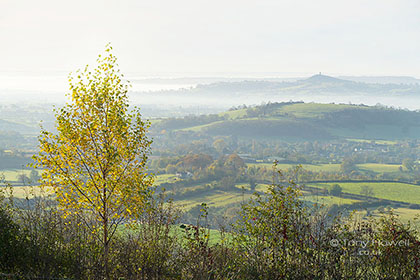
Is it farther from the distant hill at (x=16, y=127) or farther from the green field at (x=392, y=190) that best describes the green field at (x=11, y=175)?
the distant hill at (x=16, y=127)

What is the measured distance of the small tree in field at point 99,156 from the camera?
9.95 metres

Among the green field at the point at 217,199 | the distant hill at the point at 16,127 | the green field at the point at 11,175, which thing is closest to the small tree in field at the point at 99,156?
the green field at the point at 217,199

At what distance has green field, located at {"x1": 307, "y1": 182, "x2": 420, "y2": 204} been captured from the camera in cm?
6382

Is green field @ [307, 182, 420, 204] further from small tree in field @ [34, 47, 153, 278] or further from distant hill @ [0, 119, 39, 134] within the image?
distant hill @ [0, 119, 39, 134]

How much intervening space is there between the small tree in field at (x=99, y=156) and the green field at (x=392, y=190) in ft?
195

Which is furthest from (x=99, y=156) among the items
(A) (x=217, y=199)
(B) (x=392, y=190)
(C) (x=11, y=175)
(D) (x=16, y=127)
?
(D) (x=16, y=127)

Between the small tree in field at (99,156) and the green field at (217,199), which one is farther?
the green field at (217,199)

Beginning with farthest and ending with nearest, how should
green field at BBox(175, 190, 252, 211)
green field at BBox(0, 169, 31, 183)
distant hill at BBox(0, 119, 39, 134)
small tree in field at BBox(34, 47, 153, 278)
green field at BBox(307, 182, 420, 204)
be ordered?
distant hill at BBox(0, 119, 39, 134) → green field at BBox(0, 169, 31, 183) → green field at BBox(307, 182, 420, 204) → green field at BBox(175, 190, 252, 211) → small tree in field at BBox(34, 47, 153, 278)

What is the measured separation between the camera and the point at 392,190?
69688 mm

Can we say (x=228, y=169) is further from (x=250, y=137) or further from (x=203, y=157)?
(x=250, y=137)

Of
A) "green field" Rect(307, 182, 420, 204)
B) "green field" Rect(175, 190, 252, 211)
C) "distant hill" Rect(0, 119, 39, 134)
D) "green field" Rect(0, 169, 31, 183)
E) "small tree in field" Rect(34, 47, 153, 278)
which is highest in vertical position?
"small tree in field" Rect(34, 47, 153, 278)

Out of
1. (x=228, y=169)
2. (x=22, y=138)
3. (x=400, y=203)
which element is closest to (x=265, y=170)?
(x=228, y=169)

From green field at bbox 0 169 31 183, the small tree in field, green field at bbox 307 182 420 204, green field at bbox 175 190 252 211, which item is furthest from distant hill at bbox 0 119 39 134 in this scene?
the small tree in field

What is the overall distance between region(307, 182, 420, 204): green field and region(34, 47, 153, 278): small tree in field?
59.3 meters
